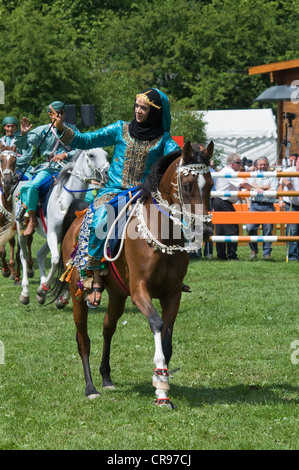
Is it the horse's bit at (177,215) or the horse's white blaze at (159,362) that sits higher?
the horse's bit at (177,215)

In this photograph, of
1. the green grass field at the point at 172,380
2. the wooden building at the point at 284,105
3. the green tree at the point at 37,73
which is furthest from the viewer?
the green tree at the point at 37,73

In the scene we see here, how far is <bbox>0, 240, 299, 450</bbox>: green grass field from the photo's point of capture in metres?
5.80

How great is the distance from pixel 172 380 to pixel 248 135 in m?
24.2

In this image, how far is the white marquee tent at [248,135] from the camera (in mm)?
31062

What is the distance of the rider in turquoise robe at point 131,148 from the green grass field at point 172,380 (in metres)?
1.28

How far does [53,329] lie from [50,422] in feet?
13.3

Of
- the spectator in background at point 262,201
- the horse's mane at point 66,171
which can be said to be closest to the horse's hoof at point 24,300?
the horse's mane at point 66,171

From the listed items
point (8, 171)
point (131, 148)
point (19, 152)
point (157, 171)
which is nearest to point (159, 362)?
point (157, 171)

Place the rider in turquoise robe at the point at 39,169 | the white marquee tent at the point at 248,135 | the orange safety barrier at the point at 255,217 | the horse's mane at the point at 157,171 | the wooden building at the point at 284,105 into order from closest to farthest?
the horse's mane at the point at 157,171 < the rider in turquoise robe at the point at 39,169 < the orange safety barrier at the point at 255,217 < the wooden building at the point at 284,105 < the white marquee tent at the point at 248,135

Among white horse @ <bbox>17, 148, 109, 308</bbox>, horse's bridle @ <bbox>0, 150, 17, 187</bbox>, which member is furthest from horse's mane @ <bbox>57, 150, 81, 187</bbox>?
horse's bridle @ <bbox>0, 150, 17, 187</bbox>

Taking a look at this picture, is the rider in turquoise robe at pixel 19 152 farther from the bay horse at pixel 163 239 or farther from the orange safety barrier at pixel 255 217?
the bay horse at pixel 163 239

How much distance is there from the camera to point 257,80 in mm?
40125

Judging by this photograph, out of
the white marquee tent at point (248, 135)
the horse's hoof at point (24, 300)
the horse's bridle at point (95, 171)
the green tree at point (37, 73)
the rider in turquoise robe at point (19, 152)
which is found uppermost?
the green tree at point (37, 73)
